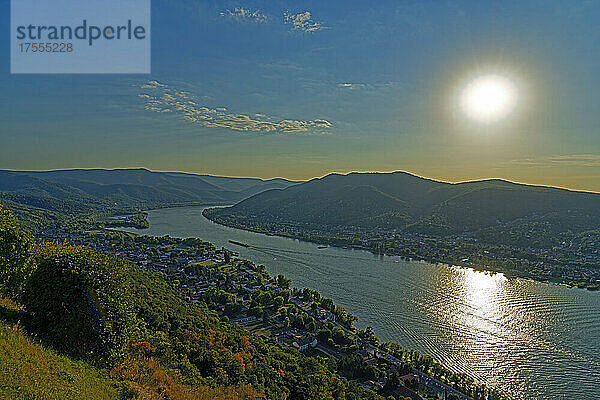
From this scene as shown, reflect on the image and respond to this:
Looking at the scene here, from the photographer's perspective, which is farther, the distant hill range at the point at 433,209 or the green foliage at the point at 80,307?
the distant hill range at the point at 433,209

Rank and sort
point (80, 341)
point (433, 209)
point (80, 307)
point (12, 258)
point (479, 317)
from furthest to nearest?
point (433, 209), point (479, 317), point (12, 258), point (80, 307), point (80, 341)

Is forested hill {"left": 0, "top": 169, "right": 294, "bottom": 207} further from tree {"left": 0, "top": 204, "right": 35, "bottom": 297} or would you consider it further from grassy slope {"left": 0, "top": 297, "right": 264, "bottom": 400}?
grassy slope {"left": 0, "top": 297, "right": 264, "bottom": 400}

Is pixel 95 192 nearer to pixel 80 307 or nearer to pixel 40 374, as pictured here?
pixel 80 307

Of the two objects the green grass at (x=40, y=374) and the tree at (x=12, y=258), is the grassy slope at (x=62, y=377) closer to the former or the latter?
the green grass at (x=40, y=374)

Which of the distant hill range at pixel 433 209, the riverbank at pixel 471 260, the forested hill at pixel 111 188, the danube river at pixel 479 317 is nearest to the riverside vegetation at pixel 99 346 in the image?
the danube river at pixel 479 317

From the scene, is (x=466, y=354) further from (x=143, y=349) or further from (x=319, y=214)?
(x=319, y=214)

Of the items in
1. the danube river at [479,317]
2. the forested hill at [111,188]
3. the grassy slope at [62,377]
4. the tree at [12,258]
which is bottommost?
the danube river at [479,317]

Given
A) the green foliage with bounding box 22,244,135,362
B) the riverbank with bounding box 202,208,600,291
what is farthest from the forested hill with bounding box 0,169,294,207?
the green foliage with bounding box 22,244,135,362

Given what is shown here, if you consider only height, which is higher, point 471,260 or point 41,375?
point 41,375

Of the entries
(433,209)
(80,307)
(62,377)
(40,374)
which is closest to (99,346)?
(80,307)
